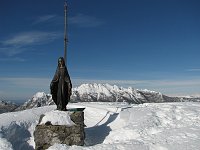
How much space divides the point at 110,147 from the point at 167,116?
7.06m

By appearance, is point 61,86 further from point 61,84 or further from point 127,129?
point 127,129

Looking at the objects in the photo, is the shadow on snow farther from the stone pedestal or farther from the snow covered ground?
the stone pedestal

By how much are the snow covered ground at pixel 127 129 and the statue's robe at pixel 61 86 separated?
269 centimetres

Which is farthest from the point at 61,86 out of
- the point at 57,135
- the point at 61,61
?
the point at 57,135

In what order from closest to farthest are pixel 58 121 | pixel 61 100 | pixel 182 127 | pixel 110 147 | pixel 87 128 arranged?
pixel 110 147 < pixel 58 121 < pixel 61 100 < pixel 182 127 < pixel 87 128

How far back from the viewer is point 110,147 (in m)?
14.6

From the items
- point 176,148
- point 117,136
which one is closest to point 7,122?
point 117,136

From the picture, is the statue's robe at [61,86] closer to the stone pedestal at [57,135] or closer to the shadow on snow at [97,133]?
the stone pedestal at [57,135]

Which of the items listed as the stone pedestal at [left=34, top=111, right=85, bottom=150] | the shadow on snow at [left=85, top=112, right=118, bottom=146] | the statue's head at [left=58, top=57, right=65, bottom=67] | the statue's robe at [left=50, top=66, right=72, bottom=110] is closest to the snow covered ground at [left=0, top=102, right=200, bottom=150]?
the shadow on snow at [left=85, top=112, right=118, bottom=146]

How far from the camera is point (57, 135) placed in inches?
622

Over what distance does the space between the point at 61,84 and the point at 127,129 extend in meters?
4.44

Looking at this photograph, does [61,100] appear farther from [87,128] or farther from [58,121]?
[87,128]

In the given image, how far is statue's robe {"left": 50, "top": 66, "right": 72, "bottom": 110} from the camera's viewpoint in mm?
17203

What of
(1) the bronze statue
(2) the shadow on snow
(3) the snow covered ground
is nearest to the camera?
(3) the snow covered ground
